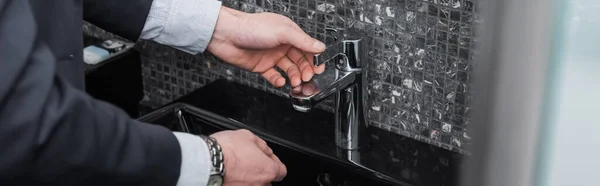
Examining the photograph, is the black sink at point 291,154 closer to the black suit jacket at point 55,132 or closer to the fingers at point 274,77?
the fingers at point 274,77

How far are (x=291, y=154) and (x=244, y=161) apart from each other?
0.95ft

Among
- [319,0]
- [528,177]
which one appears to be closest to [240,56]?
[319,0]

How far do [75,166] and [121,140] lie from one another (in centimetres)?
5

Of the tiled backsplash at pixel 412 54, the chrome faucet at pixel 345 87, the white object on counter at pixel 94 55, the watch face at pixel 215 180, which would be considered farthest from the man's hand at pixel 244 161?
the white object on counter at pixel 94 55

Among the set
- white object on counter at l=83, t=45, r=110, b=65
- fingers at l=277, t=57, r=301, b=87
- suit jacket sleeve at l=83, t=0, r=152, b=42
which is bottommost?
white object on counter at l=83, t=45, r=110, b=65

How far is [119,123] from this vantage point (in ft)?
2.30

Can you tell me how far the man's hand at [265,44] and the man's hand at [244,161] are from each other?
0.58ft

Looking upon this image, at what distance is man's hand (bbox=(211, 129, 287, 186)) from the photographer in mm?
805

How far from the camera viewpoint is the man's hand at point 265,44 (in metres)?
1.00

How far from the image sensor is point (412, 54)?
106cm

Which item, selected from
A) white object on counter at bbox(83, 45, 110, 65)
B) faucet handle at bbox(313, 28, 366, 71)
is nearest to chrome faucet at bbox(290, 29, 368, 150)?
faucet handle at bbox(313, 28, 366, 71)

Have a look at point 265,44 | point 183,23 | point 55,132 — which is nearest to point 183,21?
point 183,23

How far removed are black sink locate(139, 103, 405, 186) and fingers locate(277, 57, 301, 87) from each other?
113 millimetres

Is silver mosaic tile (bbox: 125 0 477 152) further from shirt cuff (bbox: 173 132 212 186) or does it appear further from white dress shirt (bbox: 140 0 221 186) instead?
shirt cuff (bbox: 173 132 212 186)
